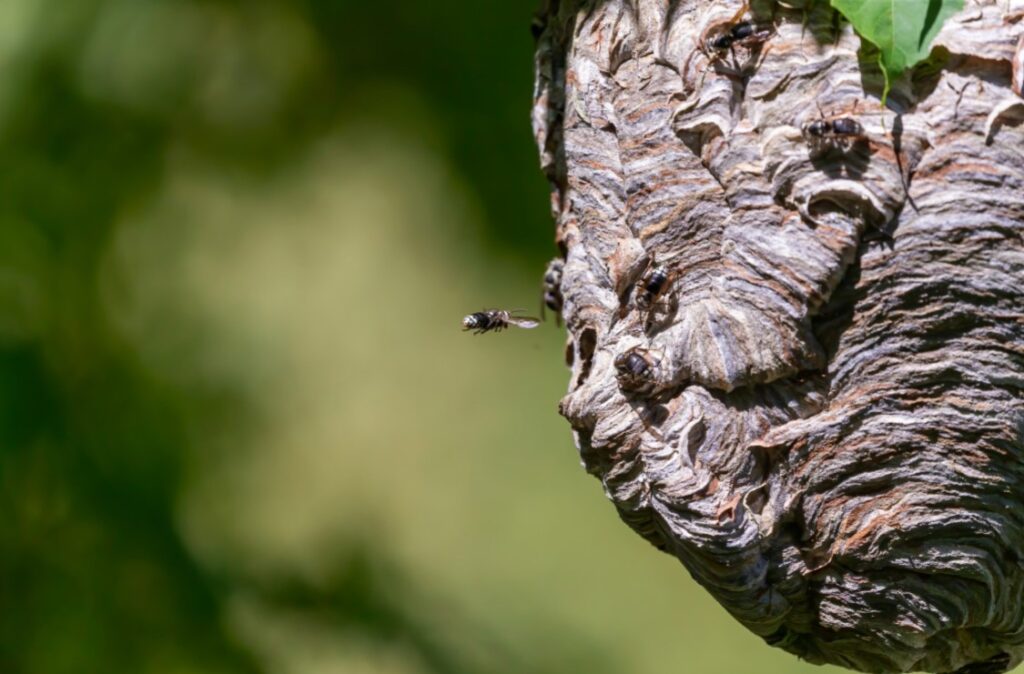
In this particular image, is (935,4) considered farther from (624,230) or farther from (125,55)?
(125,55)

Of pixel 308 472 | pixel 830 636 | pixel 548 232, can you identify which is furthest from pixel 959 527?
pixel 308 472

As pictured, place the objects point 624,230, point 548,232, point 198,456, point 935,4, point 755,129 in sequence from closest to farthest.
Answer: point 935,4 → point 755,129 → point 624,230 → point 548,232 → point 198,456

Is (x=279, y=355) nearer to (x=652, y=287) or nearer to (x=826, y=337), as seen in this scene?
(x=652, y=287)

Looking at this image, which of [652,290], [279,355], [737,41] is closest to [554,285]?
[652,290]

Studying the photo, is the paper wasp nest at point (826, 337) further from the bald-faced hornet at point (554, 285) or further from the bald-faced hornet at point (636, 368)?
the bald-faced hornet at point (554, 285)

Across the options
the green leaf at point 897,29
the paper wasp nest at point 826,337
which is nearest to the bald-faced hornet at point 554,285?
the paper wasp nest at point 826,337

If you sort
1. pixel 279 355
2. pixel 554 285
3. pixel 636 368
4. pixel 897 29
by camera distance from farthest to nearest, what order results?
pixel 279 355 → pixel 554 285 → pixel 636 368 → pixel 897 29
